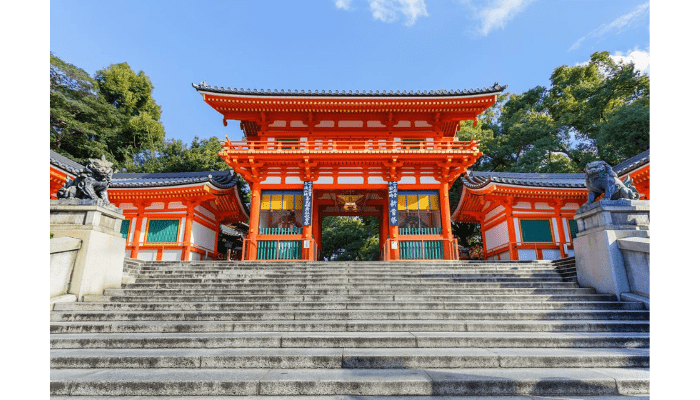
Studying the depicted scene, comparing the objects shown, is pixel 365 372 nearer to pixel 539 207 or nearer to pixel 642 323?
pixel 642 323

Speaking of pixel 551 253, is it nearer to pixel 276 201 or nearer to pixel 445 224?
pixel 445 224

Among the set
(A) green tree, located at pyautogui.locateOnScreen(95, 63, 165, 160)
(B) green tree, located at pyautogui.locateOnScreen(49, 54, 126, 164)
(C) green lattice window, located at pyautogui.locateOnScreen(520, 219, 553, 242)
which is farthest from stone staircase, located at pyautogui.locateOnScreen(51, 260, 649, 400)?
(A) green tree, located at pyautogui.locateOnScreen(95, 63, 165, 160)

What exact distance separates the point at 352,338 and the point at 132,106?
108 ft

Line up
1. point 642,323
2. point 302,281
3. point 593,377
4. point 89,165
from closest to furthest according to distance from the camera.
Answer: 1. point 593,377
2. point 642,323
3. point 89,165
4. point 302,281

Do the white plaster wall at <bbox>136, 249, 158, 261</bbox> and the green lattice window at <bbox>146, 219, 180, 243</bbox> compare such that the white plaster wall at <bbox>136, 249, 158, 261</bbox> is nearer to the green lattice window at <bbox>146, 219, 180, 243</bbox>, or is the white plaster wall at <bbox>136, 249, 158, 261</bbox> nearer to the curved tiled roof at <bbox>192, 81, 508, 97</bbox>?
the green lattice window at <bbox>146, 219, 180, 243</bbox>

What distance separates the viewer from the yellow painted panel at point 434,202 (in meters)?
12.6

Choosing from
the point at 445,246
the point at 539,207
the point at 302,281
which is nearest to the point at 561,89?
the point at 539,207

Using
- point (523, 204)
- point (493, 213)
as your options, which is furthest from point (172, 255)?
point (523, 204)

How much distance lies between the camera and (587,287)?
6523 millimetres

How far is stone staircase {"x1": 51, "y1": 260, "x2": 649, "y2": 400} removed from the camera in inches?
117

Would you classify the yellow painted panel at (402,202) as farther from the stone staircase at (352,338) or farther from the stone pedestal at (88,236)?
the stone pedestal at (88,236)

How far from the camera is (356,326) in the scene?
4723mm

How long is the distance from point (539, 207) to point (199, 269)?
46.3 feet

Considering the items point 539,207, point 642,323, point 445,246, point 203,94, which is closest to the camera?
point 642,323
